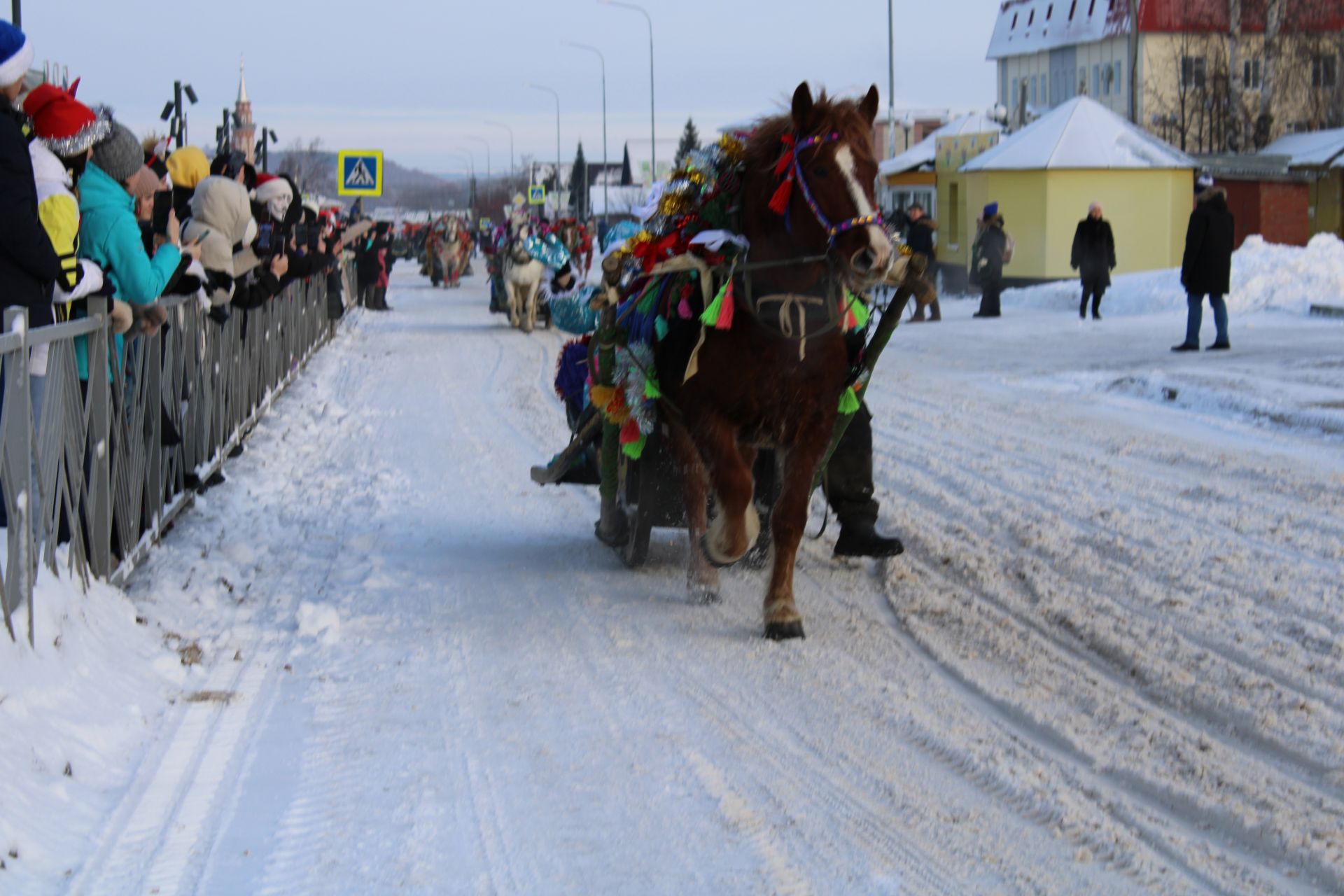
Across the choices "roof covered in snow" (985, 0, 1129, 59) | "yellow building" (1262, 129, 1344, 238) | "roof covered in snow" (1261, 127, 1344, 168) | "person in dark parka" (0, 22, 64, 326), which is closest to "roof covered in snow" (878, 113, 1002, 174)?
"roof covered in snow" (1261, 127, 1344, 168)

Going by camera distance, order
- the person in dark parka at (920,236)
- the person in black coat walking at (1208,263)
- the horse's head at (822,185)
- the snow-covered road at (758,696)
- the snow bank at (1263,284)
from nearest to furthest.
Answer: the snow-covered road at (758,696)
the horse's head at (822,185)
the person in black coat walking at (1208,263)
the snow bank at (1263,284)
the person in dark parka at (920,236)

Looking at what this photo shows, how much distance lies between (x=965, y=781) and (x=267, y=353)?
10316 millimetres

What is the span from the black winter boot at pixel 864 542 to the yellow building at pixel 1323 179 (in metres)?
36.9

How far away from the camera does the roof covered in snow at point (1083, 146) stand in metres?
32.9

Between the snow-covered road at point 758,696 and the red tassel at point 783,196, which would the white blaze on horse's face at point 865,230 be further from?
the snow-covered road at point 758,696

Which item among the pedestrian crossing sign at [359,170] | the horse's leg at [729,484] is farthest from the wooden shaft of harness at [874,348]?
the pedestrian crossing sign at [359,170]

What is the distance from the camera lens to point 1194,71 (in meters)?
55.3

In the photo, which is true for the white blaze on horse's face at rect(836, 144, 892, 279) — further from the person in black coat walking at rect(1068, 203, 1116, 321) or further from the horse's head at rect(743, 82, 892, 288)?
the person in black coat walking at rect(1068, 203, 1116, 321)

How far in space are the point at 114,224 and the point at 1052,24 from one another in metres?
77.0


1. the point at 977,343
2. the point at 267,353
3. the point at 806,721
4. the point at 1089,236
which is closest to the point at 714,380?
the point at 806,721

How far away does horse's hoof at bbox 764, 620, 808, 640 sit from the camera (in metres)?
Result: 6.26

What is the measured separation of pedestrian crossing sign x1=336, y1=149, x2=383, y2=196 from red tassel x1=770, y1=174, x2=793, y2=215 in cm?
2449

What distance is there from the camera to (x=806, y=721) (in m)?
5.20

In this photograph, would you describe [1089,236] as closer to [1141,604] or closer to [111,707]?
[1141,604]
